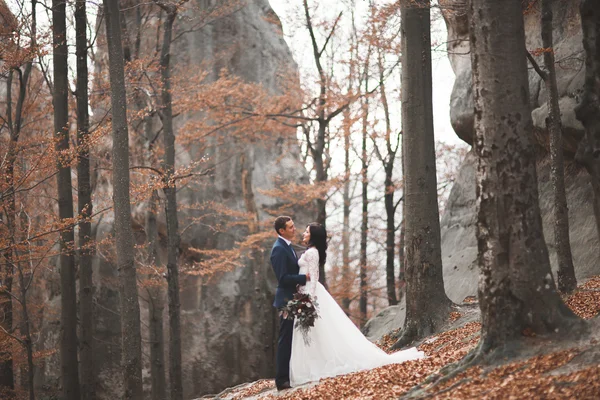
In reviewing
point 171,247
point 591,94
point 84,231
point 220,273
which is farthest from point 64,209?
point 591,94

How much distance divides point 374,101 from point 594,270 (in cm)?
1064

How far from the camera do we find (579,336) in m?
5.21

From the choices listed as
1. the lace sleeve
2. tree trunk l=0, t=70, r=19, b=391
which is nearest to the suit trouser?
the lace sleeve

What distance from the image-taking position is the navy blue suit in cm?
762

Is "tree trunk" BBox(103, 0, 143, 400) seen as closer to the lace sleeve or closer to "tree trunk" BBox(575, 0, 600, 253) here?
the lace sleeve

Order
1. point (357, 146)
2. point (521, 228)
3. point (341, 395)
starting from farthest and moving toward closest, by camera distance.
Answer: point (357, 146)
point (341, 395)
point (521, 228)

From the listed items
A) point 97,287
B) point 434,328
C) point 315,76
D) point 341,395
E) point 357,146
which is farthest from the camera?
point 357,146

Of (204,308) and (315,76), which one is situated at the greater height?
(315,76)

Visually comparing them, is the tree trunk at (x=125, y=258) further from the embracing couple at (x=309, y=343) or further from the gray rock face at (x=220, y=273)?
the gray rock face at (x=220, y=273)

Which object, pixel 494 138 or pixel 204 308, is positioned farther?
pixel 204 308

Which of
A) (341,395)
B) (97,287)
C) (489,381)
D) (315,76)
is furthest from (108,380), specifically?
(489,381)

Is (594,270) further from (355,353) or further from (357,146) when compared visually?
(357,146)

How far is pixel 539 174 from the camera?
12180 millimetres

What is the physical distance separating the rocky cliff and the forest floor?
3.40 m
